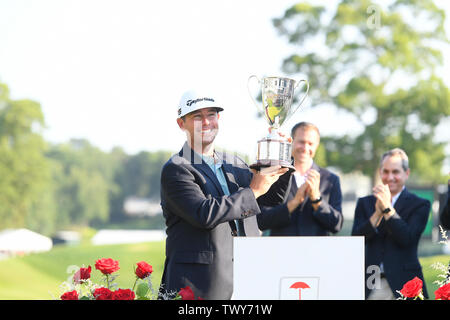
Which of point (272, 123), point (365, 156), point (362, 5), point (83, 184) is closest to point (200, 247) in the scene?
point (272, 123)

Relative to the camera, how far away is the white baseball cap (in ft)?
8.62

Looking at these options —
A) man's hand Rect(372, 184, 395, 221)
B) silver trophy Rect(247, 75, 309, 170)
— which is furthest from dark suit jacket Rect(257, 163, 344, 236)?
silver trophy Rect(247, 75, 309, 170)

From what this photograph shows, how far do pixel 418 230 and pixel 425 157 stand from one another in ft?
53.2

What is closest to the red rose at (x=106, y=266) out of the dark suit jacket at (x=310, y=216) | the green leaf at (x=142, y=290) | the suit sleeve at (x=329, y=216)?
the green leaf at (x=142, y=290)

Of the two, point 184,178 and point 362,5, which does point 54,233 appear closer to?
point 362,5

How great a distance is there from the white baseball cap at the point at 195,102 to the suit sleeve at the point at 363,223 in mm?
1873

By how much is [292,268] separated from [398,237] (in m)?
2.43

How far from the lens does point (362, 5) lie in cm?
2241

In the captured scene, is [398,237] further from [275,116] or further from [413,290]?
[413,290]

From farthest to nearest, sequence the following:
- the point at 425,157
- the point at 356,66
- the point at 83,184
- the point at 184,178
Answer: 1. the point at 83,184
2. the point at 356,66
3. the point at 425,157
4. the point at 184,178

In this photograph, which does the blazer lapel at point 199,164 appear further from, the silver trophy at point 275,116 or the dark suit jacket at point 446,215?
the dark suit jacket at point 446,215

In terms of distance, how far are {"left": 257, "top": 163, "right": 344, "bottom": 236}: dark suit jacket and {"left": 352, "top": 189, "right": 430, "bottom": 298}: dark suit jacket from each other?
0.18 metres

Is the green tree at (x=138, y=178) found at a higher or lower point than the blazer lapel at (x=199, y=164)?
higher

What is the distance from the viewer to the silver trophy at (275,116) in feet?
8.52
